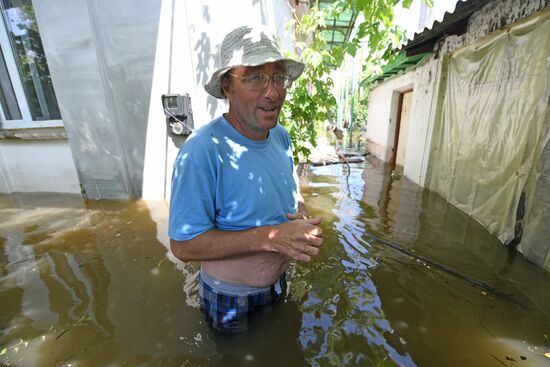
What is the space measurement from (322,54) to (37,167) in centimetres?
574

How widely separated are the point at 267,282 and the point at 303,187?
4.79m

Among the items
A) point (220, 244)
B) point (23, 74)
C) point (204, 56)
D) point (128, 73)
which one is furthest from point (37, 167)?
point (220, 244)

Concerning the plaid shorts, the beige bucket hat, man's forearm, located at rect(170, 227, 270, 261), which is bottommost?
the plaid shorts

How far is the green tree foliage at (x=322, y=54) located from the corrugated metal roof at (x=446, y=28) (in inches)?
43.2

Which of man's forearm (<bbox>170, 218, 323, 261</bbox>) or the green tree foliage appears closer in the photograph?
man's forearm (<bbox>170, 218, 323, 261</bbox>)

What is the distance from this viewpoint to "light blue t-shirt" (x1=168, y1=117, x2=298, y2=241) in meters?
1.27

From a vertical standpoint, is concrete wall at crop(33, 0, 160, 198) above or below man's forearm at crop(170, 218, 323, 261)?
above

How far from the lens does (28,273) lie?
290cm

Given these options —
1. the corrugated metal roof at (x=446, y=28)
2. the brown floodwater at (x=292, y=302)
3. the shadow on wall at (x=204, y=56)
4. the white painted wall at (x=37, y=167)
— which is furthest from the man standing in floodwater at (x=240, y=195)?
the white painted wall at (x=37, y=167)

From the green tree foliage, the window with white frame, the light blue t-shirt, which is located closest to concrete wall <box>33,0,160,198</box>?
the window with white frame

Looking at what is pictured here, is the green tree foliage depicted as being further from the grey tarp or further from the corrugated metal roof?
the grey tarp

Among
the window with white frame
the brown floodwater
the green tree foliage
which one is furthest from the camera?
the window with white frame

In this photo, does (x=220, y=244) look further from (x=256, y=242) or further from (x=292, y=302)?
(x=292, y=302)

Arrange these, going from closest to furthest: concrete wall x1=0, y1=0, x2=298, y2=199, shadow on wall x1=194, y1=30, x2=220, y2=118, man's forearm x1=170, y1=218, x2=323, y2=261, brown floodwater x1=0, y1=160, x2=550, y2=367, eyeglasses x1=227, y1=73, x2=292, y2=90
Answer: man's forearm x1=170, y1=218, x2=323, y2=261 < eyeglasses x1=227, y1=73, x2=292, y2=90 < brown floodwater x1=0, y1=160, x2=550, y2=367 < concrete wall x1=0, y1=0, x2=298, y2=199 < shadow on wall x1=194, y1=30, x2=220, y2=118
